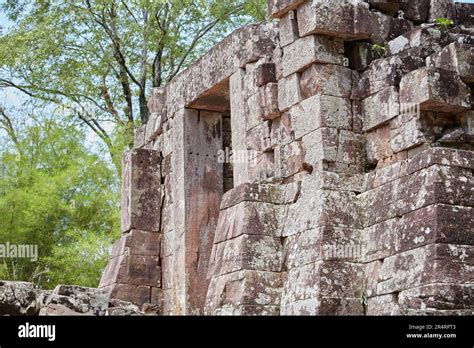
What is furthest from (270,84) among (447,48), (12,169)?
(12,169)

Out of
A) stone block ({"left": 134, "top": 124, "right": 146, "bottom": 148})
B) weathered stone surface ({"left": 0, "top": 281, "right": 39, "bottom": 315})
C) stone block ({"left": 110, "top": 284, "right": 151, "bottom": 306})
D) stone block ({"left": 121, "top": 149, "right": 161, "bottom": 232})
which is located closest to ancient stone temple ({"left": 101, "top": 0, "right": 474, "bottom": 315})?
stone block ({"left": 110, "top": 284, "right": 151, "bottom": 306})

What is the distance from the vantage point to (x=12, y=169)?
21.5m

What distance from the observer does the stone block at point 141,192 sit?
15.1m

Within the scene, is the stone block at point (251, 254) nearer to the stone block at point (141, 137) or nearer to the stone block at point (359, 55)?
the stone block at point (359, 55)

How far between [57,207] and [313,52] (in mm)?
10614

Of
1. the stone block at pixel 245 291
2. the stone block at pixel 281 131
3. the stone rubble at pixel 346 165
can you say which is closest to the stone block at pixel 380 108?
the stone rubble at pixel 346 165

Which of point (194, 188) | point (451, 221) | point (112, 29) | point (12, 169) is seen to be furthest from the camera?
point (112, 29)

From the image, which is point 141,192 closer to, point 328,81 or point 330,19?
point 328,81

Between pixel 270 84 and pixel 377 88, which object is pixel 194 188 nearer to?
pixel 270 84

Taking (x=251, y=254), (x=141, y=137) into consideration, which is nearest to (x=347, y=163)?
(x=251, y=254)

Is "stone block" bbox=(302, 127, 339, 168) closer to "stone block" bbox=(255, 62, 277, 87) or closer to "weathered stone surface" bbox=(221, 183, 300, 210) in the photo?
"weathered stone surface" bbox=(221, 183, 300, 210)

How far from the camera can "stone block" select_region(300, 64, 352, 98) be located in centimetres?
1145

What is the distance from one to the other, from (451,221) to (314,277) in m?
1.52

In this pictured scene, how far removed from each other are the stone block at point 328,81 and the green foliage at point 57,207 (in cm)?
927
